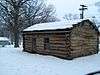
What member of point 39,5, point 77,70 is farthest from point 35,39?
point 39,5

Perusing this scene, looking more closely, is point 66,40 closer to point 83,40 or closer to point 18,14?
point 83,40

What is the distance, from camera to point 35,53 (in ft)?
72.0

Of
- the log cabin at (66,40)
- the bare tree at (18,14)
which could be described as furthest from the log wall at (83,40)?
the bare tree at (18,14)

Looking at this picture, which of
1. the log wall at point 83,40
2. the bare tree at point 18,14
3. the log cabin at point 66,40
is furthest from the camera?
the bare tree at point 18,14

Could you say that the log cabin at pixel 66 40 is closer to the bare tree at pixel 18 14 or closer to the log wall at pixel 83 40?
the log wall at pixel 83 40

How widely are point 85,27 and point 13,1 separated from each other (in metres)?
18.4

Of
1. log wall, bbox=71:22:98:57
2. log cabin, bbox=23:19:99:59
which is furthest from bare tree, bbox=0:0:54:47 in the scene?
log wall, bbox=71:22:98:57

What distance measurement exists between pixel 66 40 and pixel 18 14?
19.4 m

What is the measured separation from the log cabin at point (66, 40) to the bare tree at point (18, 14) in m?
13.6

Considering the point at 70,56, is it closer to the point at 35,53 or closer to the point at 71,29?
the point at 71,29

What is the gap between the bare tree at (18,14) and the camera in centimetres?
3616

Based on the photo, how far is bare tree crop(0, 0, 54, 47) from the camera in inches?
1423

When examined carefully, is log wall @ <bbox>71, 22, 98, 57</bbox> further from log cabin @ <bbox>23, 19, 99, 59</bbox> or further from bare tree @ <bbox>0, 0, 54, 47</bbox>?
bare tree @ <bbox>0, 0, 54, 47</bbox>

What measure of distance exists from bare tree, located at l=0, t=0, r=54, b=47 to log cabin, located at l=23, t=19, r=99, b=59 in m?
13.6
